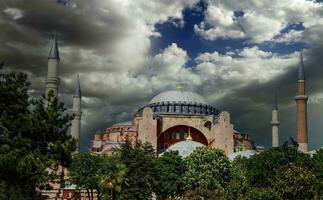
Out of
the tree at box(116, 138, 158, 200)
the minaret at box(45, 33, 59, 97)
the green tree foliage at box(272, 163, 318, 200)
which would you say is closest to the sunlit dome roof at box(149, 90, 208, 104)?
the minaret at box(45, 33, 59, 97)

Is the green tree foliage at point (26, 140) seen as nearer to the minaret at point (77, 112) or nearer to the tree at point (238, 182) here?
the tree at point (238, 182)

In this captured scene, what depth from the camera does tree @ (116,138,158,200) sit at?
40188mm

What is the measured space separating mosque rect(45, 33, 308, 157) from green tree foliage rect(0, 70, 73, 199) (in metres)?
34.3

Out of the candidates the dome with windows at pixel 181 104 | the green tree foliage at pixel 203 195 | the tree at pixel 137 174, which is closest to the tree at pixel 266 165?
the green tree foliage at pixel 203 195

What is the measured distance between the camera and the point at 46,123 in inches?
1161

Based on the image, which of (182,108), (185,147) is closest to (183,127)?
(182,108)

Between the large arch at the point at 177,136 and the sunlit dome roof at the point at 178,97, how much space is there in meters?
6.51

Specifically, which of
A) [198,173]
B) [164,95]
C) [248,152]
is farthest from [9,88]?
[164,95]

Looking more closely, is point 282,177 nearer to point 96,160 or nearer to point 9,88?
point 9,88

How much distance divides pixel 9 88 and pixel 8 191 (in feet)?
18.2

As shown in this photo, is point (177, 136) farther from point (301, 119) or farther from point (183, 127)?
point (301, 119)

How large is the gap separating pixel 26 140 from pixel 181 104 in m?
51.8

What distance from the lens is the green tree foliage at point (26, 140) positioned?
2655 cm

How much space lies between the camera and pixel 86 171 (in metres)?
50.2
